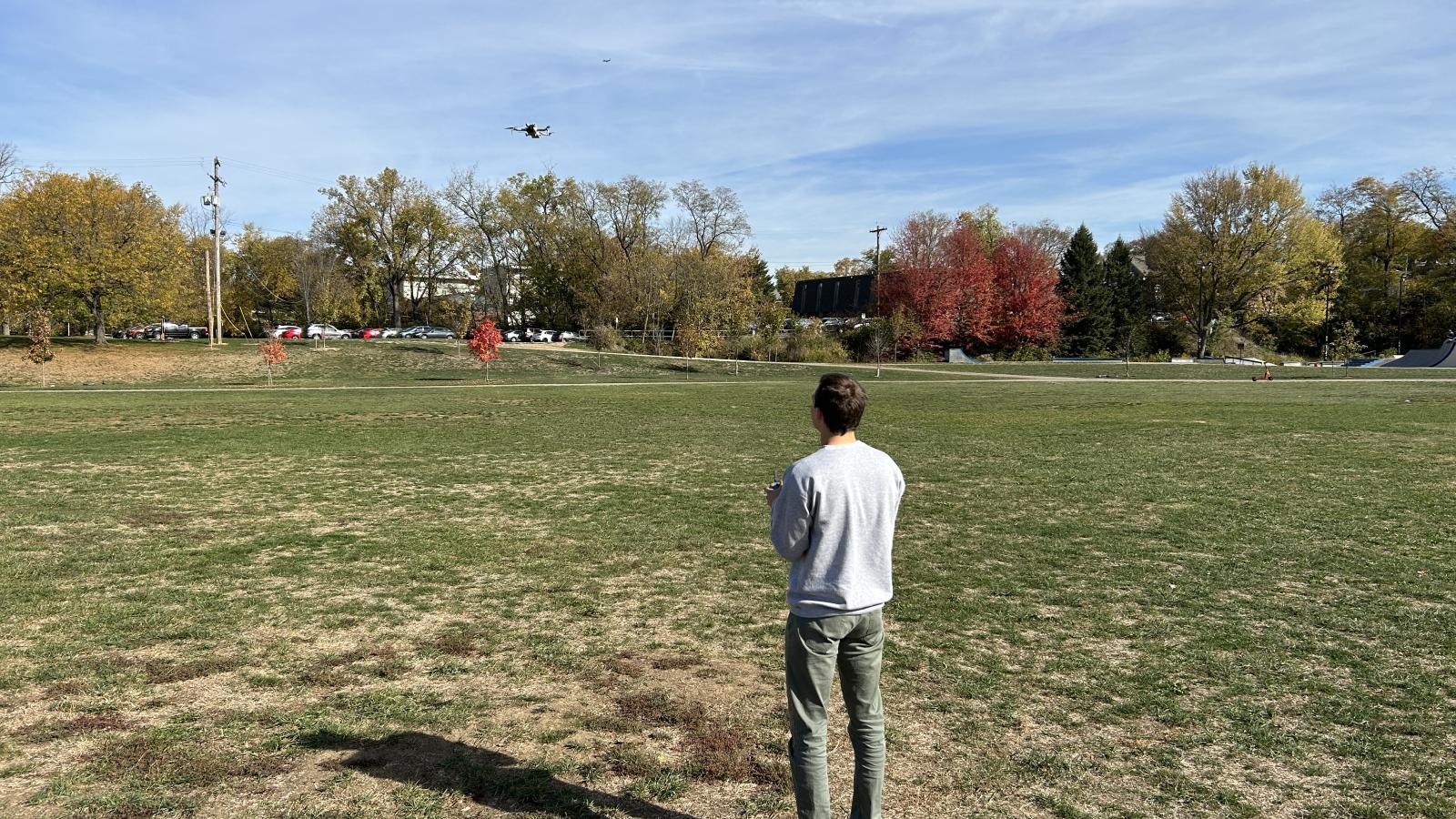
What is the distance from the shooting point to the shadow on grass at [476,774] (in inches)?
153

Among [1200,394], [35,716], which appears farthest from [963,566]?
[1200,394]

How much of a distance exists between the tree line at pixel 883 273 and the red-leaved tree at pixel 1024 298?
134mm

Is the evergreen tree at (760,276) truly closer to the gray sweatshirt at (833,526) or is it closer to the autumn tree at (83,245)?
the autumn tree at (83,245)

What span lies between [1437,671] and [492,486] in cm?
1022

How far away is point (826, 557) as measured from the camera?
11.0ft

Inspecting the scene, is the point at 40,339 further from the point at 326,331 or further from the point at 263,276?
the point at 263,276

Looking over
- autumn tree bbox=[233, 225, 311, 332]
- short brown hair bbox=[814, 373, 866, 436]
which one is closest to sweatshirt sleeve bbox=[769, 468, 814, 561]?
short brown hair bbox=[814, 373, 866, 436]

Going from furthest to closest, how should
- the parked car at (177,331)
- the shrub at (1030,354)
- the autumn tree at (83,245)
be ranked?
the parked car at (177,331)
the shrub at (1030,354)
the autumn tree at (83,245)

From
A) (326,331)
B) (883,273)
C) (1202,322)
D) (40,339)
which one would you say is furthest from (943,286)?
A: (326,331)

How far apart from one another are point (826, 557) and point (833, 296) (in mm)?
88404

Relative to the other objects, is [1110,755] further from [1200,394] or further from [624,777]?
[1200,394]

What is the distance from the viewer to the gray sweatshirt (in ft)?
10.9

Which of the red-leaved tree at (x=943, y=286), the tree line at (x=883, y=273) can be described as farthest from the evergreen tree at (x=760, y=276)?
the red-leaved tree at (x=943, y=286)

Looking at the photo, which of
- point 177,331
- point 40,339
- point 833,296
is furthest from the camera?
point 833,296
